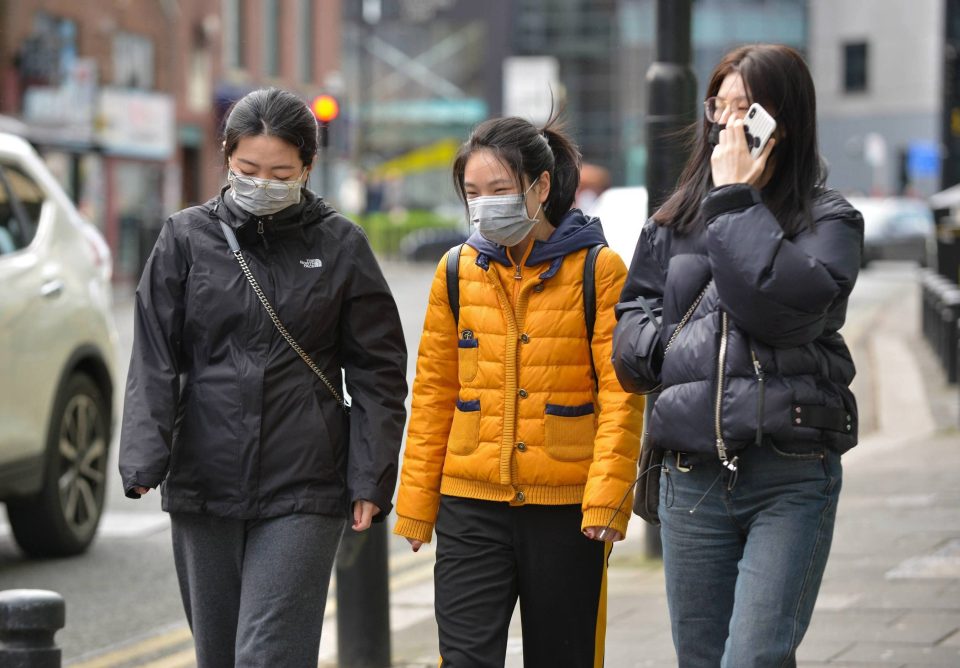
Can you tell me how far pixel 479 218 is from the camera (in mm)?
4109

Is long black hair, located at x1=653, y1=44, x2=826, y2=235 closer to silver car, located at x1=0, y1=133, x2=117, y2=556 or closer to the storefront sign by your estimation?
silver car, located at x1=0, y1=133, x2=117, y2=556

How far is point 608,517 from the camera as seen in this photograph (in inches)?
155

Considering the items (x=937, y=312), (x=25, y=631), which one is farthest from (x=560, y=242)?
(x=937, y=312)

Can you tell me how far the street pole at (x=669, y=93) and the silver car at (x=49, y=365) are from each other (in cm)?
289

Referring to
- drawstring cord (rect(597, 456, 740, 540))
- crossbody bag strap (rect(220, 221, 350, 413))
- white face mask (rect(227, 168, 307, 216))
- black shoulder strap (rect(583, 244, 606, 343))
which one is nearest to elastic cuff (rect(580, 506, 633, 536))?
drawstring cord (rect(597, 456, 740, 540))

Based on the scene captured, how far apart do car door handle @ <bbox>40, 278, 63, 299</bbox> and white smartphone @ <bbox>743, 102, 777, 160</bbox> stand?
199 inches

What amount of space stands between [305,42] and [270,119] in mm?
42548

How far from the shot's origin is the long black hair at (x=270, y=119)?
400 centimetres

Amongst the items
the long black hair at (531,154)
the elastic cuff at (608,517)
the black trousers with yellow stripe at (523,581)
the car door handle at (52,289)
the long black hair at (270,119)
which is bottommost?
the black trousers with yellow stripe at (523,581)

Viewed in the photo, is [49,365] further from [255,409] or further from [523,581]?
[523,581]

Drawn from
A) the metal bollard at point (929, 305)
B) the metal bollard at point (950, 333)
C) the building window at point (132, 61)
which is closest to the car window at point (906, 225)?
the building window at point (132, 61)

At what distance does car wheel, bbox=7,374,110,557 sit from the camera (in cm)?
793

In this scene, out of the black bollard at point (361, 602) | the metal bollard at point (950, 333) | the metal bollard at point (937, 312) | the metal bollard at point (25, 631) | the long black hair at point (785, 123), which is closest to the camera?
the metal bollard at point (25, 631)

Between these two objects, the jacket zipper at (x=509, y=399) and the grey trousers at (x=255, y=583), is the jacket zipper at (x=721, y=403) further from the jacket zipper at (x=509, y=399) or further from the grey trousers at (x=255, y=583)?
the grey trousers at (x=255, y=583)
